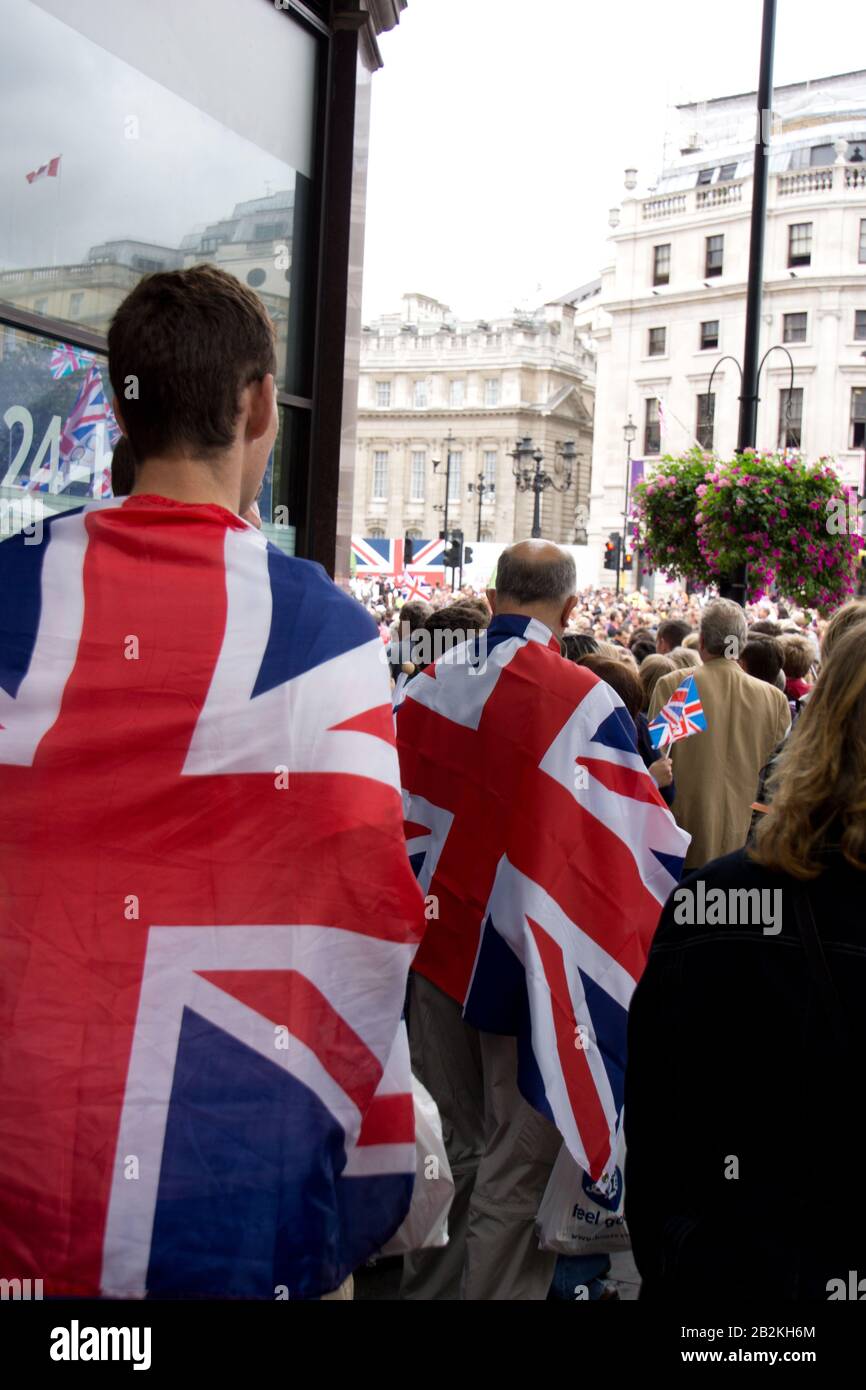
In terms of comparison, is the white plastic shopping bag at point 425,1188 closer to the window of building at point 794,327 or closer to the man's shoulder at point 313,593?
the man's shoulder at point 313,593

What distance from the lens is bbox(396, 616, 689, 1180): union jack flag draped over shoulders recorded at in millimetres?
3740

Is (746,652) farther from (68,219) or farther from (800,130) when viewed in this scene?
(800,130)

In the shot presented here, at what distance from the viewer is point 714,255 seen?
5788cm

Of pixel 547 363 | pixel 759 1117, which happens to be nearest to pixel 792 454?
pixel 759 1117

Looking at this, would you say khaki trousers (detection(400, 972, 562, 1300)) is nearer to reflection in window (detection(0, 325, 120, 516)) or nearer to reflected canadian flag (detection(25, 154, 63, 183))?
reflection in window (detection(0, 325, 120, 516))

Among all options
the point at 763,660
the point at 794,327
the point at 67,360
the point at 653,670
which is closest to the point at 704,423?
the point at 794,327

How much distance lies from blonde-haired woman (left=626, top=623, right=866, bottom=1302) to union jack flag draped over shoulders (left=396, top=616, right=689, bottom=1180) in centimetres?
175

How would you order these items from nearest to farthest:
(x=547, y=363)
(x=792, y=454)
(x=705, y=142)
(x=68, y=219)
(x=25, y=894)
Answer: (x=25, y=894), (x=68, y=219), (x=792, y=454), (x=705, y=142), (x=547, y=363)

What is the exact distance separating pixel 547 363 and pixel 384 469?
13669mm

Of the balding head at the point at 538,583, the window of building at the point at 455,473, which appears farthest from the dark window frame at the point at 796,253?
the balding head at the point at 538,583

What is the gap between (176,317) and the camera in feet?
6.14

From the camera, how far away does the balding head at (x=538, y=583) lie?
4117mm

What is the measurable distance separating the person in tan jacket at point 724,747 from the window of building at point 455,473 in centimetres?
9075

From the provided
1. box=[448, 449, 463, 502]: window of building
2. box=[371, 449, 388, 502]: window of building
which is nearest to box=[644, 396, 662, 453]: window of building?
box=[448, 449, 463, 502]: window of building
